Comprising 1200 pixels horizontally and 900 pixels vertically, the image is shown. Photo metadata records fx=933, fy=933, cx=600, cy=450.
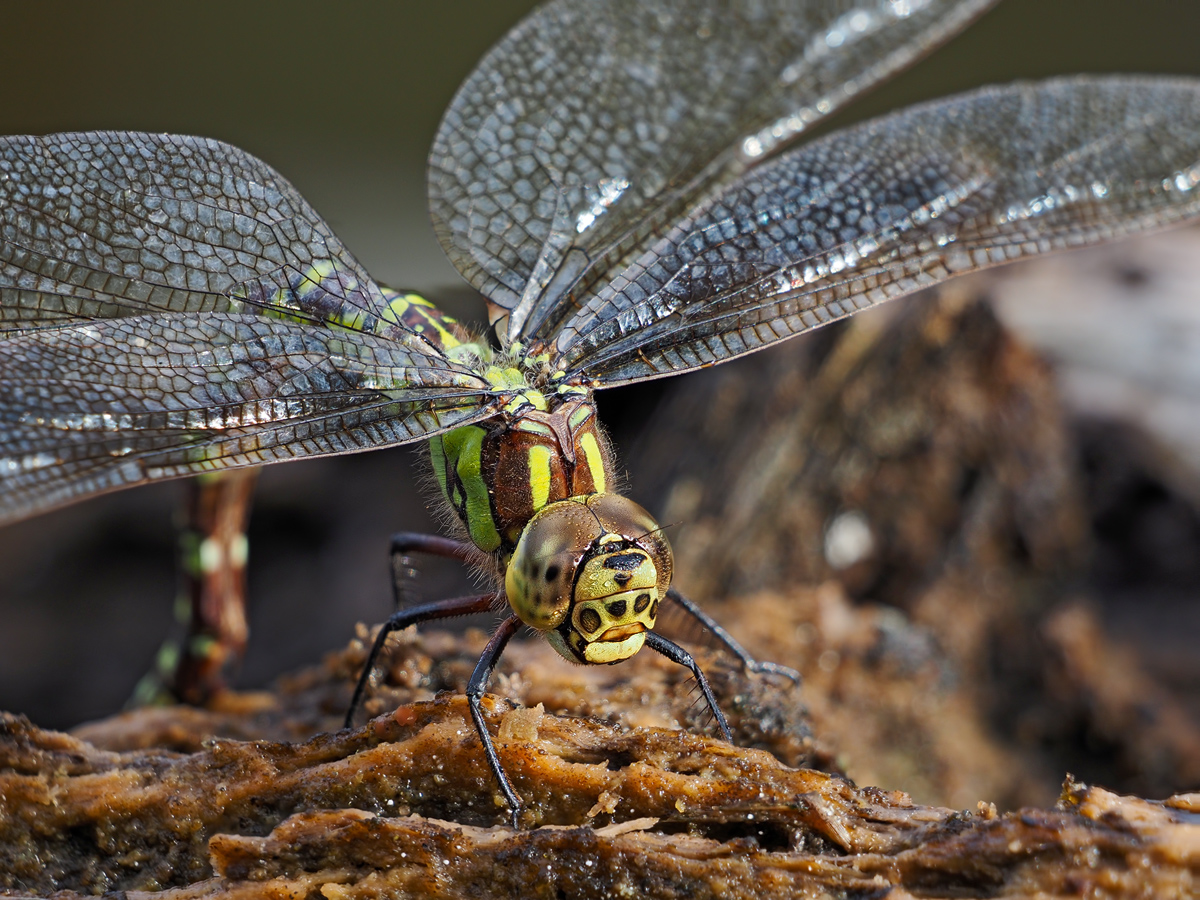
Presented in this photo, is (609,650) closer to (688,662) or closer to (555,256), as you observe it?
(688,662)

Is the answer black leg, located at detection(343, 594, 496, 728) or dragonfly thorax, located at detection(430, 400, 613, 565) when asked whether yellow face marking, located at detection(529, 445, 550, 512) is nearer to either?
dragonfly thorax, located at detection(430, 400, 613, 565)

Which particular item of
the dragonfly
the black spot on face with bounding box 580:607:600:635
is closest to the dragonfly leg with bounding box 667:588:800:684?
the dragonfly

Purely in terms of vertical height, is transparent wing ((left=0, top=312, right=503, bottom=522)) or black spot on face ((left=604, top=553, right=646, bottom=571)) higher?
transparent wing ((left=0, top=312, right=503, bottom=522))

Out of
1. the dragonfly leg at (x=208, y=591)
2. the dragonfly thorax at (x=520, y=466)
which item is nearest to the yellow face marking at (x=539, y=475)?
the dragonfly thorax at (x=520, y=466)

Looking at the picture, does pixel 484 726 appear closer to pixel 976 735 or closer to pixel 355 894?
pixel 355 894

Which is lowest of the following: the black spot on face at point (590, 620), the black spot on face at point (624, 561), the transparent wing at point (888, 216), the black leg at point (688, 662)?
the black leg at point (688, 662)

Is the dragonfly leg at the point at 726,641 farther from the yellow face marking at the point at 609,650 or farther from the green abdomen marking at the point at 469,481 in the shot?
the green abdomen marking at the point at 469,481
